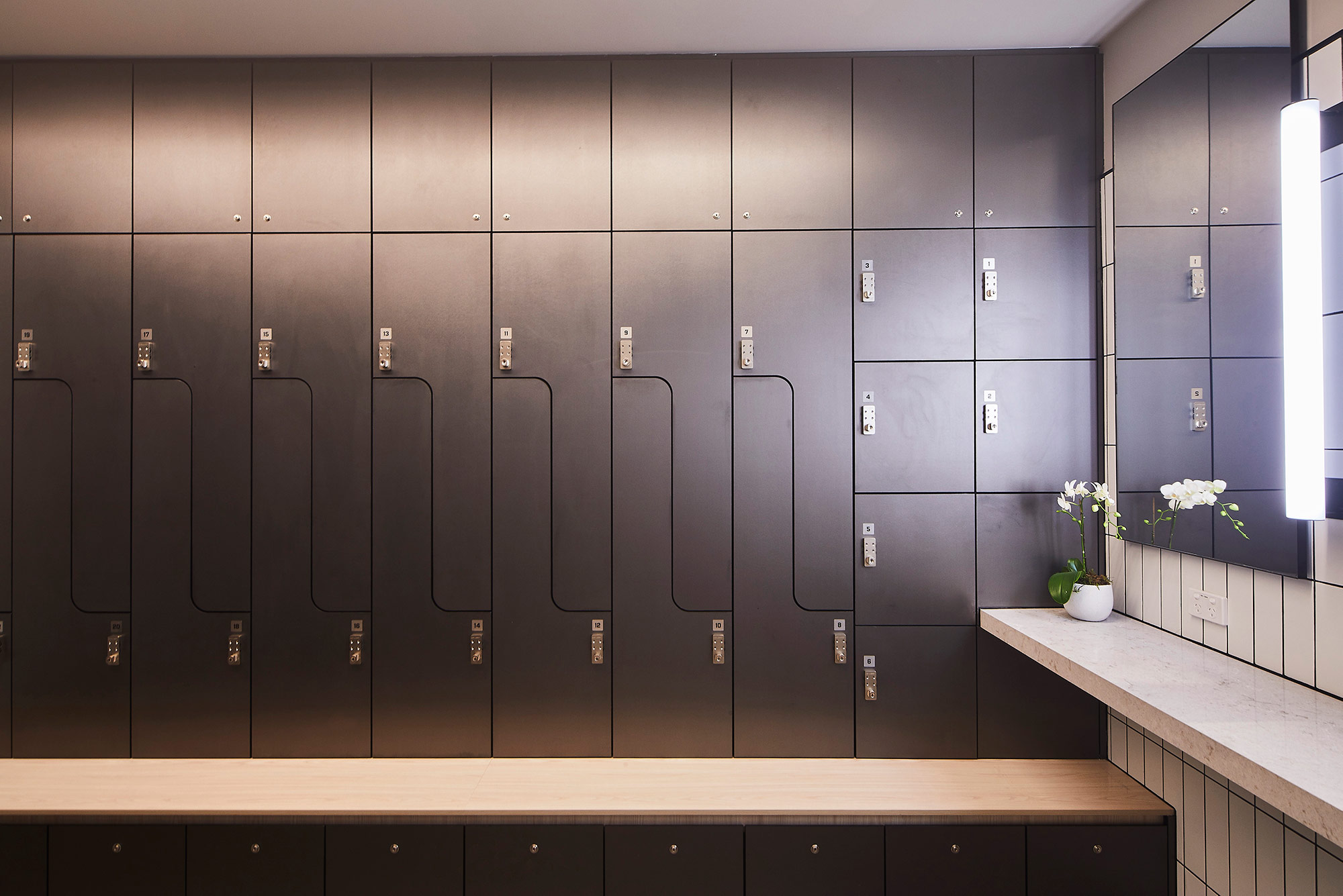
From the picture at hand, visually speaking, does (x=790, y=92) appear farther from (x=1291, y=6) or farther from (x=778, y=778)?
(x=778, y=778)

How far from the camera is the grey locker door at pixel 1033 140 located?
222 centimetres

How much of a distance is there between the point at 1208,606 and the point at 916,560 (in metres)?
0.82

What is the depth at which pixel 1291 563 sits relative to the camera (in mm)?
1546

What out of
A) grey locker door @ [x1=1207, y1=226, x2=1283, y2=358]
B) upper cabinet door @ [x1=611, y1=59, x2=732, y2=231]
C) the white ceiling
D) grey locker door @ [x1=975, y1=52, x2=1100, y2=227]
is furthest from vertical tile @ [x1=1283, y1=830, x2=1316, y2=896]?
the white ceiling

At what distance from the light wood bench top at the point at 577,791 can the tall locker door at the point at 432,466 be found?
32cm

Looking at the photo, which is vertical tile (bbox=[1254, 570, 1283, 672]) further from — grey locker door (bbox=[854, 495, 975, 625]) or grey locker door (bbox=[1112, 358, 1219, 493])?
grey locker door (bbox=[854, 495, 975, 625])

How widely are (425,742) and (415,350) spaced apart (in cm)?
143

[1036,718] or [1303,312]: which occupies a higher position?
[1303,312]

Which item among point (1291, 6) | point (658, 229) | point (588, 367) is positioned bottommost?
point (588, 367)

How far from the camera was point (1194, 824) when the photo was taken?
6.04 feet

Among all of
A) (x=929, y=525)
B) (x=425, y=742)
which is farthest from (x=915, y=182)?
(x=425, y=742)

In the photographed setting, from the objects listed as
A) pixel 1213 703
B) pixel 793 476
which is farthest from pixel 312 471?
pixel 1213 703

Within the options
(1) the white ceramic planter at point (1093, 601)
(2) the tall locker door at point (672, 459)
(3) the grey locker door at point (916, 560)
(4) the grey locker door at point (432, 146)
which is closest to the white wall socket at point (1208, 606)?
(1) the white ceramic planter at point (1093, 601)

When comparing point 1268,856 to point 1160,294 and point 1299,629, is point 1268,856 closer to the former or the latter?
point 1299,629
